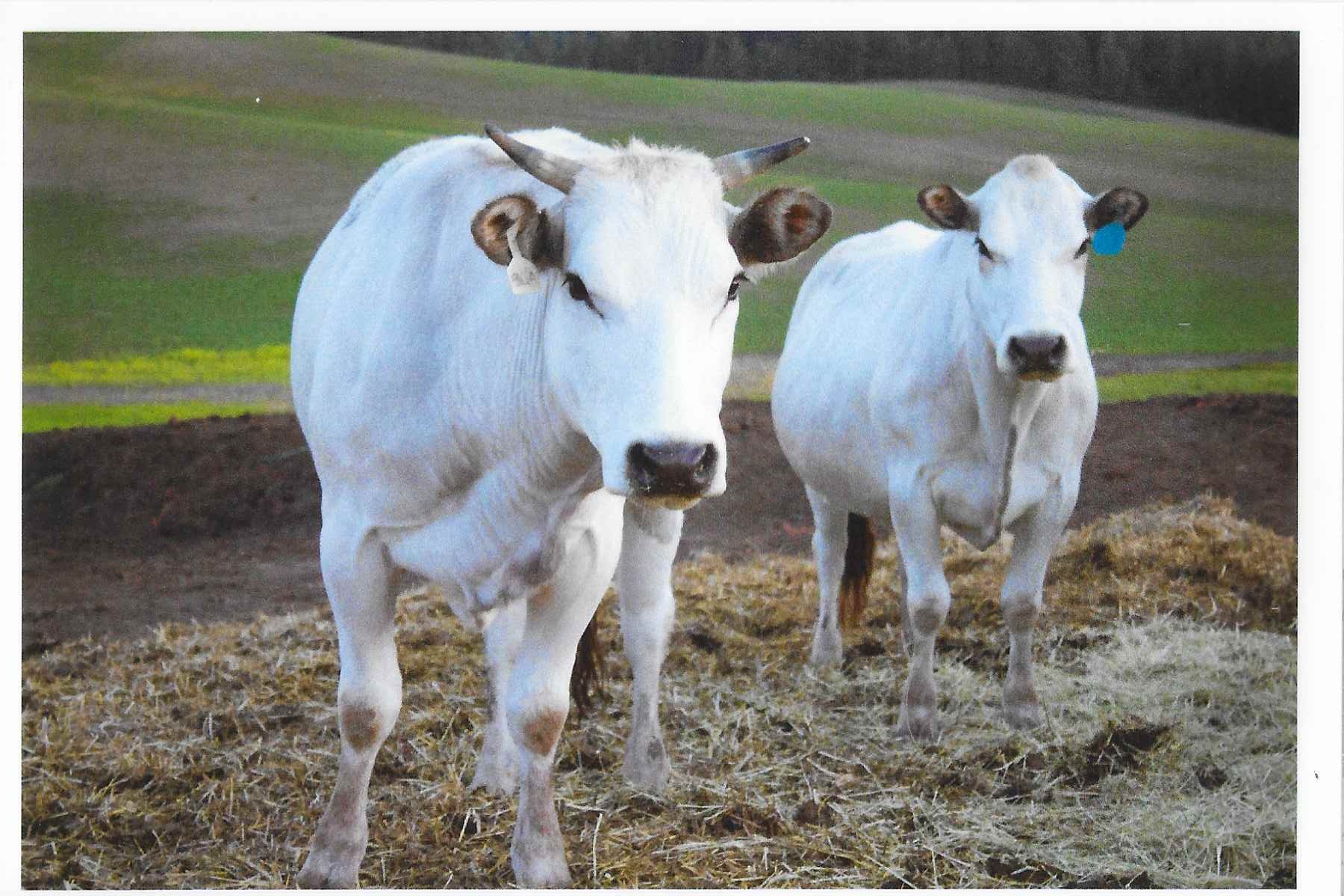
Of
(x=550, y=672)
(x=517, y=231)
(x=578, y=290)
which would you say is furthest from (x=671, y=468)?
(x=550, y=672)

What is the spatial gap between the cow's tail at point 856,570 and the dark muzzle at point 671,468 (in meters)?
2.82

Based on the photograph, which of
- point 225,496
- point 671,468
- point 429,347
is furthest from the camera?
point 225,496

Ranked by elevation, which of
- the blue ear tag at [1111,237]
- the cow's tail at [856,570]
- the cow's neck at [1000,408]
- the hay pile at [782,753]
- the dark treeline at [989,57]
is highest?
the dark treeline at [989,57]

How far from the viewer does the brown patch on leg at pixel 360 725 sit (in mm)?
3555

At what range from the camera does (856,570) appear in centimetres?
557

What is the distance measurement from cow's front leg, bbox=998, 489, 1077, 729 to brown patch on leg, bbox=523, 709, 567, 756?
5.66 ft

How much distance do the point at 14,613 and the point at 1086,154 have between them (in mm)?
3570

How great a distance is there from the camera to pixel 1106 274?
465cm

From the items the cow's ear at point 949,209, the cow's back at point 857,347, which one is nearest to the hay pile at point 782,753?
the cow's back at point 857,347

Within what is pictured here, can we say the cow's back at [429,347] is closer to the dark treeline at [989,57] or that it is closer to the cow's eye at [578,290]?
the cow's eye at [578,290]

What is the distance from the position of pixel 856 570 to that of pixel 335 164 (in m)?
2.39

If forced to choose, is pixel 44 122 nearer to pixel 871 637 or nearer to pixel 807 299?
pixel 807 299

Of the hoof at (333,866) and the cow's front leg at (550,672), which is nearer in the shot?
the cow's front leg at (550,672)

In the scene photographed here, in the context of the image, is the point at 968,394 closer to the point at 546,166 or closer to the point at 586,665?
the point at 586,665
